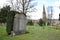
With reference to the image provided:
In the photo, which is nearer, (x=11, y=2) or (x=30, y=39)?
(x=30, y=39)

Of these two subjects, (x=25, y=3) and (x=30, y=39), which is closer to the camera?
(x=30, y=39)

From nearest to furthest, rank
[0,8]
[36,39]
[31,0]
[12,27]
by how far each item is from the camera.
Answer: [36,39] < [12,27] < [31,0] < [0,8]

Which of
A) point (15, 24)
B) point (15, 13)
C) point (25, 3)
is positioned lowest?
point (15, 24)

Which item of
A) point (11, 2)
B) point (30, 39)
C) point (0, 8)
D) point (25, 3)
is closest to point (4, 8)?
point (0, 8)

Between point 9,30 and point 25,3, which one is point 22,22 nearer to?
point 9,30

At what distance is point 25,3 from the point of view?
39531mm

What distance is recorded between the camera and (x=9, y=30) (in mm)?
16844

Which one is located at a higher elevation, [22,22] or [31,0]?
[31,0]

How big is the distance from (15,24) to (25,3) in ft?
75.9

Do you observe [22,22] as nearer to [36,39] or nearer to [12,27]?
[12,27]

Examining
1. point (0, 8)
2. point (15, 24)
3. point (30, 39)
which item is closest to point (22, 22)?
point (15, 24)

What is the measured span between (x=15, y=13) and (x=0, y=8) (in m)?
29.3

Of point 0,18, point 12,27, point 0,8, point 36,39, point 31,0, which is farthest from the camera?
point 0,8

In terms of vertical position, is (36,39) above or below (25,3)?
below
